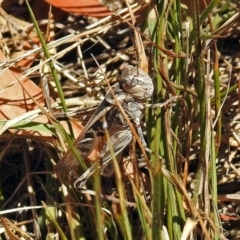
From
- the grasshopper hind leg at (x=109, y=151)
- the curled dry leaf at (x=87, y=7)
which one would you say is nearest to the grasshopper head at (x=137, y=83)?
the grasshopper hind leg at (x=109, y=151)

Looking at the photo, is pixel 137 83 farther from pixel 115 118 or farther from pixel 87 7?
pixel 87 7

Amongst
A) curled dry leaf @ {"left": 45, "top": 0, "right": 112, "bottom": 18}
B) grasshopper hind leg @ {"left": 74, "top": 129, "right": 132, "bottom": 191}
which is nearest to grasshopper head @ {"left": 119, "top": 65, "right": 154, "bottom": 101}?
grasshopper hind leg @ {"left": 74, "top": 129, "right": 132, "bottom": 191}

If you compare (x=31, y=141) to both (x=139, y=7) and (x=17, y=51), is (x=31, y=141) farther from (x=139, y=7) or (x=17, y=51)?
(x=139, y=7)

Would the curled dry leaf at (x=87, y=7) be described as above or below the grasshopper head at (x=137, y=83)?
above

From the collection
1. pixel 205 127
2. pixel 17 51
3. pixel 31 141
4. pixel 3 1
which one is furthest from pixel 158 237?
pixel 3 1

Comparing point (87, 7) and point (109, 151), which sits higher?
point (87, 7)

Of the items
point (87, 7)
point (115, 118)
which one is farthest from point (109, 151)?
point (87, 7)

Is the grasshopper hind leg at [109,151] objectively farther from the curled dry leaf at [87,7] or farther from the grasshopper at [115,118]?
the curled dry leaf at [87,7]

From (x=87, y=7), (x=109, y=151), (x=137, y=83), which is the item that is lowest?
(x=109, y=151)

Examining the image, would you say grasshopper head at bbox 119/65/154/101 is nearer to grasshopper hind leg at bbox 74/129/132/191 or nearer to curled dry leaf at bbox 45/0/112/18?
grasshopper hind leg at bbox 74/129/132/191
